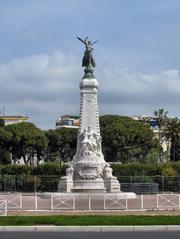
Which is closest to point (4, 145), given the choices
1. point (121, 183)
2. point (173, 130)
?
point (173, 130)

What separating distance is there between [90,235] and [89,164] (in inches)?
1102

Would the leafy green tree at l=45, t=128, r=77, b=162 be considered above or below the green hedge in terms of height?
above

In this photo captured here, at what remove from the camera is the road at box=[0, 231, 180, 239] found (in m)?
19.8

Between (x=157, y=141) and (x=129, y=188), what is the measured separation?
45254 millimetres

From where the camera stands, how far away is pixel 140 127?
102 meters

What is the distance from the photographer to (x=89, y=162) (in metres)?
48.7

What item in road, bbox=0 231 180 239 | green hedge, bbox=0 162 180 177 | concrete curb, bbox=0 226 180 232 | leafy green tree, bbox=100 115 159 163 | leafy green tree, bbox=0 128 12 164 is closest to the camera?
road, bbox=0 231 180 239

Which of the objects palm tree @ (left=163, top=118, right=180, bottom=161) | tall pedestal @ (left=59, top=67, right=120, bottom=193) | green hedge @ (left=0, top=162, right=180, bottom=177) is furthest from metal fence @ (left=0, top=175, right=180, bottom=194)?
palm tree @ (left=163, top=118, right=180, bottom=161)

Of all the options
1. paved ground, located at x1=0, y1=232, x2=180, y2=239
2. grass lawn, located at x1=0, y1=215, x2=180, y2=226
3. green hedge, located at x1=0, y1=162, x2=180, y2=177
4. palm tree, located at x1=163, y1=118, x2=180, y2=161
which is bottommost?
paved ground, located at x1=0, y1=232, x2=180, y2=239

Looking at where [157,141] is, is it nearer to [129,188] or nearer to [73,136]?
[73,136]

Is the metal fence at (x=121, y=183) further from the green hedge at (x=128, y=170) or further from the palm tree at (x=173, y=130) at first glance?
the palm tree at (x=173, y=130)

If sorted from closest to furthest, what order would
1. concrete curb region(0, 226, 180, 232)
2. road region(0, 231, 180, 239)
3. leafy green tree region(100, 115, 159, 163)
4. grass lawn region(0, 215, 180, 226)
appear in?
road region(0, 231, 180, 239)
concrete curb region(0, 226, 180, 232)
grass lawn region(0, 215, 180, 226)
leafy green tree region(100, 115, 159, 163)

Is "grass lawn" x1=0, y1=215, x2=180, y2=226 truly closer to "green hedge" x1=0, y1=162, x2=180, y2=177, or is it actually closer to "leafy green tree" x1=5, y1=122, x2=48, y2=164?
"green hedge" x1=0, y1=162, x2=180, y2=177

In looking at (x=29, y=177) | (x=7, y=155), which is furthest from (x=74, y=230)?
(x=7, y=155)
